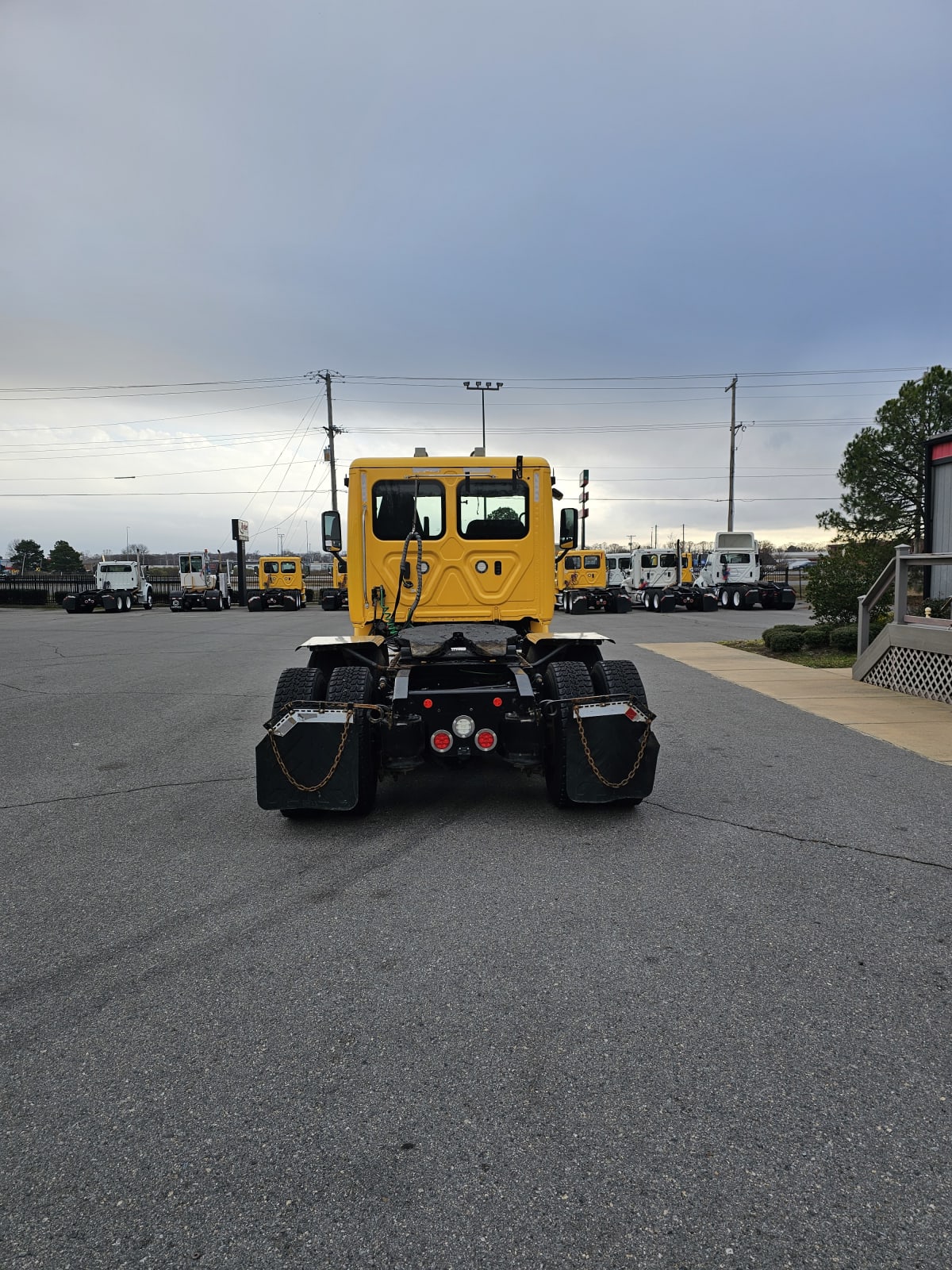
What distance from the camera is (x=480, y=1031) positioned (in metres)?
2.96

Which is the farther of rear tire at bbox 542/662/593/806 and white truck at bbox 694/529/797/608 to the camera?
white truck at bbox 694/529/797/608

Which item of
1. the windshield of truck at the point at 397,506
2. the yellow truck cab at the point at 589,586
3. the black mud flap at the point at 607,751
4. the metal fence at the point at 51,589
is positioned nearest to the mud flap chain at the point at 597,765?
the black mud flap at the point at 607,751

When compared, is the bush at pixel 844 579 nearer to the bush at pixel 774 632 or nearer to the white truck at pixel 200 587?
the bush at pixel 774 632

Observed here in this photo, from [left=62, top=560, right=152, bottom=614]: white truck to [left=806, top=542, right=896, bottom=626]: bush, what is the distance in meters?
31.2

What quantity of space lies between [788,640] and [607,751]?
37.5 ft

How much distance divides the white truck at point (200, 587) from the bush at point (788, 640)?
1150 inches

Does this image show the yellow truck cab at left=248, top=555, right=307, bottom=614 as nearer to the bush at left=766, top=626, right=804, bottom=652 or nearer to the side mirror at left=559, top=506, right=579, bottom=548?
the bush at left=766, top=626, right=804, bottom=652

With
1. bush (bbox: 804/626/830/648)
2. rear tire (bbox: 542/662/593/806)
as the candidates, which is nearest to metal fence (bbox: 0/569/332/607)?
bush (bbox: 804/626/830/648)

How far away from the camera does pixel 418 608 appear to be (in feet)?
22.9

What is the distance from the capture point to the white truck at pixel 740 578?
34719 millimetres

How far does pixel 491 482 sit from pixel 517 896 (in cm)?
392

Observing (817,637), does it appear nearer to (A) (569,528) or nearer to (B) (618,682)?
(A) (569,528)

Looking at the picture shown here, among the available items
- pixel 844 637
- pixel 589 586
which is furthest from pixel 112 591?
pixel 844 637

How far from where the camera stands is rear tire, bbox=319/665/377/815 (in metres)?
5.28
